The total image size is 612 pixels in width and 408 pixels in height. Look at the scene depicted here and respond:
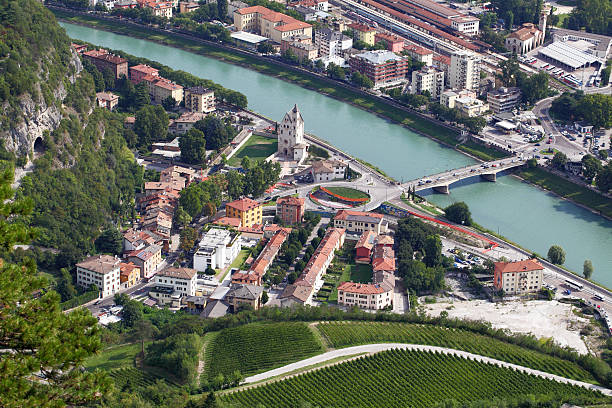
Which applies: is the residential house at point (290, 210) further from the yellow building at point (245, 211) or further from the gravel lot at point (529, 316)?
the gravel lot at point (529, 316)

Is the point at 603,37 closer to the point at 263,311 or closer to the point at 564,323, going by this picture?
the point at 564,323

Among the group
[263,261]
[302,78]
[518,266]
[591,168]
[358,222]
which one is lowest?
[263,261]

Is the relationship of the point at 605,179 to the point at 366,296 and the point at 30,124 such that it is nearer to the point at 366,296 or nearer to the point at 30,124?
the point at 366,296

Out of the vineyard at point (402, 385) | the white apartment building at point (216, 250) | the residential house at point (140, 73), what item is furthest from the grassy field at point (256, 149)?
the vineyard at point (402, 385)

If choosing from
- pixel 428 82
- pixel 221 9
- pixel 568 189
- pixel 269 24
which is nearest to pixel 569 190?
pixel 568 189

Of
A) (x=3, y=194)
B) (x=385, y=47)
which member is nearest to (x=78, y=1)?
(x=385, y=47)

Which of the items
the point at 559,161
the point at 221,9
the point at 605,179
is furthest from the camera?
the point at 221,9

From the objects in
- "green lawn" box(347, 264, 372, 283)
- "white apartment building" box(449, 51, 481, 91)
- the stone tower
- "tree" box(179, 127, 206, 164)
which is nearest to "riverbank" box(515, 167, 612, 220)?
"white apartment building" box(449, 51, 481, 91)
